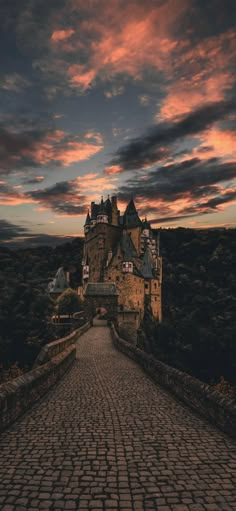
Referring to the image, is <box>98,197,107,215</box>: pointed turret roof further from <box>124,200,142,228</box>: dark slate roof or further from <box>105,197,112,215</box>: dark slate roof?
<box>124,200,142,228</box>: dark slate roof

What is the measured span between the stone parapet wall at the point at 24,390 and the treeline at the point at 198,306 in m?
41.2

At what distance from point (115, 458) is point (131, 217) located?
6667 cm

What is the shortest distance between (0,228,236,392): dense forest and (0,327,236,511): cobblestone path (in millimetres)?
21805

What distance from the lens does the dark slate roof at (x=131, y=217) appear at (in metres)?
69.2

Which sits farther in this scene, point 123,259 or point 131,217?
point 131,217

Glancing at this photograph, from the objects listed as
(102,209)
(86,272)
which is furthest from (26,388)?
(102,209)

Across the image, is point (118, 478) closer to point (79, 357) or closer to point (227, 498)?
point (227, 498)

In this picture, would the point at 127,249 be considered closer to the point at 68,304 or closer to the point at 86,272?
the point at 86,272

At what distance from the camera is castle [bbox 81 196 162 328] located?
54.5 metres

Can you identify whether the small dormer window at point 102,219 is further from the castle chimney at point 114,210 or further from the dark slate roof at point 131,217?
the dark slate roof at point 131,217

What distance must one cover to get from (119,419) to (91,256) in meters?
60.2

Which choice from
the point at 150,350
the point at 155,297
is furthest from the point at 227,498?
the point at 155,297

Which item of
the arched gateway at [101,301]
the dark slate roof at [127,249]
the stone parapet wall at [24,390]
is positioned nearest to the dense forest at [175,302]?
the arched gateway at [101,301]

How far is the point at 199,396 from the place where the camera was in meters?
7.64
